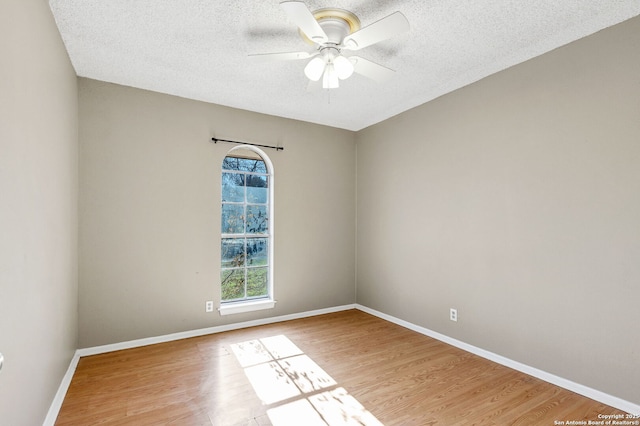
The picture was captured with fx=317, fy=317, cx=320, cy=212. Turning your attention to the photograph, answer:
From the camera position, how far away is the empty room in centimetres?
201

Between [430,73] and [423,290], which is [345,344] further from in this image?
[430,73]

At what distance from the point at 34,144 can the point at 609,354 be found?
3788mm

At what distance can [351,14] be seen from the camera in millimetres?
2100

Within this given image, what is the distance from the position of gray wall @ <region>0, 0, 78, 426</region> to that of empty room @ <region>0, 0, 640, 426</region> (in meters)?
0.02

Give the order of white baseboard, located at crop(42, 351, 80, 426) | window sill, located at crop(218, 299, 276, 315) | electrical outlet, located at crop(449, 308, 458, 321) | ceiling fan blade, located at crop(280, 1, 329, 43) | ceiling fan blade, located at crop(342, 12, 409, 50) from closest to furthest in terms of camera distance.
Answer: ceiling fan blade, located at crop(280, 1, 329, 43), ceiling fan blade, located at crop(342, 12, 409, 50), white baseboard, located at crop(42, 351, 80, 426), electrical outlet, located at crop(449, 308, 458, 321), window sill, located at crop(218, 299, 276, 315)

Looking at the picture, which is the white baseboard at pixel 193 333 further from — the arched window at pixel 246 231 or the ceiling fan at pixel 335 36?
the ceiling fan at pixel 335 36

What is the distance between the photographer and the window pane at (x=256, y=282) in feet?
13.1

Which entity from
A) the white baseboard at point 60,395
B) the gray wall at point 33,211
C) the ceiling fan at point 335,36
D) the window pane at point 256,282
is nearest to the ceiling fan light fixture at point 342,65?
the ceiling fan at point 335,36

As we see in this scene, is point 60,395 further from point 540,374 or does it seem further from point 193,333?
point 540,374

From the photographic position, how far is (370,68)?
240 centimetres

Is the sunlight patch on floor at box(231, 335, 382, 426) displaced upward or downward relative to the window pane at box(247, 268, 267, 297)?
downward

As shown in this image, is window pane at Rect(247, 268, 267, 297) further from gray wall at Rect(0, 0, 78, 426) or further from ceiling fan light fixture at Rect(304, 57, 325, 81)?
ceiling fan light fixture at Rect(304, 57, 325, 81)

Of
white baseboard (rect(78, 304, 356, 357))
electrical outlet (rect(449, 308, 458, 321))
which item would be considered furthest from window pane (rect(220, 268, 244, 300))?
electrical outlet (rect(449, 308, 458, 321))

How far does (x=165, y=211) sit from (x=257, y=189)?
1.13 meters
